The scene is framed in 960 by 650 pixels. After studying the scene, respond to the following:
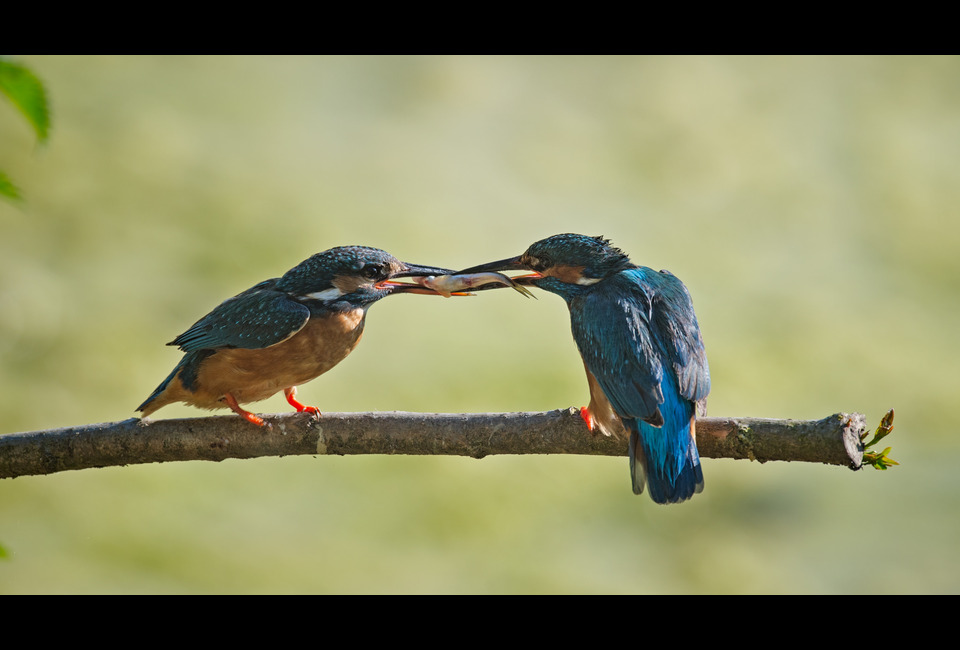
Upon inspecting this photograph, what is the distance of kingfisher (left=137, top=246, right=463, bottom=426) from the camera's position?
2314mm

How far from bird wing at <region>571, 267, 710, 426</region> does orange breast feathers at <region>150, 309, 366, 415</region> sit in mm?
675

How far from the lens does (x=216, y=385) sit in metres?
2.33

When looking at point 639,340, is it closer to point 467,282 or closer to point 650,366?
point 650,366

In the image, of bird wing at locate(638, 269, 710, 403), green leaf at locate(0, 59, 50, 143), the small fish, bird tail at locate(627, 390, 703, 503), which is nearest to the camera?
green leaf at locate(0, 59, 50, 143)

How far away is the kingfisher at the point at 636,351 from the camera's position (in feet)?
6.47

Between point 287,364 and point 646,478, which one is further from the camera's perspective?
point 287,364

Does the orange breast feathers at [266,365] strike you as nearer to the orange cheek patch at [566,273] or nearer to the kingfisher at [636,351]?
the kingfisher at [636,351]

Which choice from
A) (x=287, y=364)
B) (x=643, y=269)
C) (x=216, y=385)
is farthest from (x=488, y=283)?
(x=216, y=385)

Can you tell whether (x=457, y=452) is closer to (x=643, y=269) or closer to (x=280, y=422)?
(x=280, y=422)

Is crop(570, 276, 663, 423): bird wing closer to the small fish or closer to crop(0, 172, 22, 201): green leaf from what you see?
the small fish

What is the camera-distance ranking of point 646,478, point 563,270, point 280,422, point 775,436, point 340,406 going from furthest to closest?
point 340,406, point 563,270, point 280,422, point 646,478, point 775,436

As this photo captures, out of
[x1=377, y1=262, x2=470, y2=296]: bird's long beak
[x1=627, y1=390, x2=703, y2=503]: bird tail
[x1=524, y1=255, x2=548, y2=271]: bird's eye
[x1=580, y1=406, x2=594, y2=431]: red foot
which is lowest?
[x1=627, y1=390, x2=703, y2=503]: bird tail

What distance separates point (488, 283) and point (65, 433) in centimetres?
112

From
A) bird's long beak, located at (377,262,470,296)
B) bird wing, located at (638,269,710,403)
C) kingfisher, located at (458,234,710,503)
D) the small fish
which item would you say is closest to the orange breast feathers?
bird's long beak, located at (377,262,470,296)
